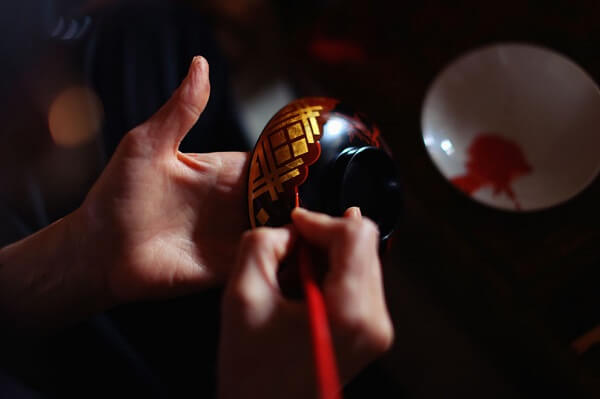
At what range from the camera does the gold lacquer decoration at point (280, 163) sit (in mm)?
570

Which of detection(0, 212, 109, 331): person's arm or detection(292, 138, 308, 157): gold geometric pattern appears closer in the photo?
detection(292, 138, 308, 157): gold geometric pattern

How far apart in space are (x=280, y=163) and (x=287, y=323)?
220 mm

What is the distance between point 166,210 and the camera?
2.17 feet

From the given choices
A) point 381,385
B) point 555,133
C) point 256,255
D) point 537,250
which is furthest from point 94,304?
point 555,133

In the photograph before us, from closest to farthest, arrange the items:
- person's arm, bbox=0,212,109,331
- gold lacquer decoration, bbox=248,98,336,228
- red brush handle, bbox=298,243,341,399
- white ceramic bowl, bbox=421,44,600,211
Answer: red brush handle, bbox=298,243,341,399, gold lacquer decoration, bbox=248,98,336,228, person's arm, bbox=0,212,109,331, white ceramic bowl, bbox=421,44,600,211

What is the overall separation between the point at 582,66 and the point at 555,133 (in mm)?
160

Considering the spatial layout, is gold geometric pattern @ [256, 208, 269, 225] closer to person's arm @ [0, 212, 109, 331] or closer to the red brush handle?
the red brush handle

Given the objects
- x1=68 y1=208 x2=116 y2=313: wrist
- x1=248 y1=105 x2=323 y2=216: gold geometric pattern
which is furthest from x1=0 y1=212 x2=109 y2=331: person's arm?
x1=248 y1=105 x2=323 y2=216: gold geometric pattern

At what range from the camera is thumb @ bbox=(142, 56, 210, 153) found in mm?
597

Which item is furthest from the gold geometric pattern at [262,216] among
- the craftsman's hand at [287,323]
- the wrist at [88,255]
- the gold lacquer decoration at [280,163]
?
the wrist at [88,255]

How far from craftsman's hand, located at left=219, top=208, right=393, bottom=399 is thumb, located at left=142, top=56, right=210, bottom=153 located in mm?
232

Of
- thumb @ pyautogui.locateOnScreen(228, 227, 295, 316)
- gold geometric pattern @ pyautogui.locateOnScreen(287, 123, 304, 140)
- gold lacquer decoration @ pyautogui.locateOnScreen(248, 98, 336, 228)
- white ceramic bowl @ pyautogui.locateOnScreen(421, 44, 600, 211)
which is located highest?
gold geometric pattern @ pyautogui.locateOnScreen(287, 123, 304, 140)

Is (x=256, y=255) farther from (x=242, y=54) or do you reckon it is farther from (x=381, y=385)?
(x=242, y=54)

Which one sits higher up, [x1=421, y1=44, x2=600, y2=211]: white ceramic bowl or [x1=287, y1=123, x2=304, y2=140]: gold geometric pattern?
[x1=287, y1=123, x2=304, y2=140]: gold geometric pattern
